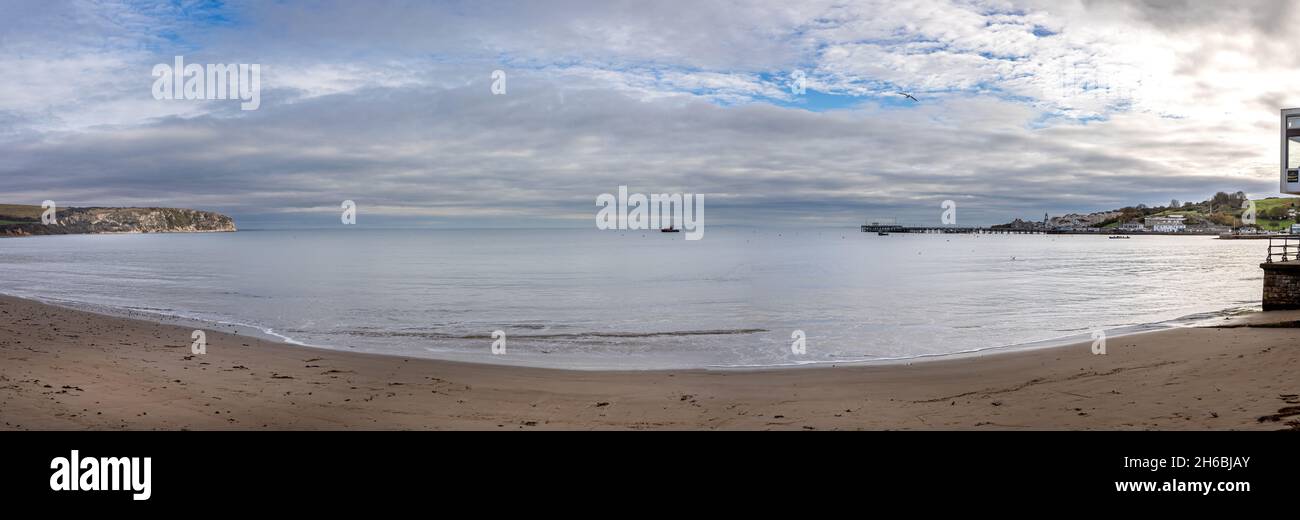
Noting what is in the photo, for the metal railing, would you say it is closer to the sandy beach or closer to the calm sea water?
the calm sea water

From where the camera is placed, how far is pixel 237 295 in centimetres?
3388

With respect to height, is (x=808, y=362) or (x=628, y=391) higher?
(x=628, y=391)

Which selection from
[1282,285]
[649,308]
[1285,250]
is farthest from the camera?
[649,308]

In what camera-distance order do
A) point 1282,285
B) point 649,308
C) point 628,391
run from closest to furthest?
point 628,391 → point 1282,285 → point 649,308

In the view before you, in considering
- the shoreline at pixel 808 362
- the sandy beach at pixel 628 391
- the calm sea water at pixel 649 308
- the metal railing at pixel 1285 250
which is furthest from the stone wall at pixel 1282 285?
the sandy beach at pixel 628 391

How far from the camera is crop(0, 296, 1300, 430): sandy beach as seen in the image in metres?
9.80

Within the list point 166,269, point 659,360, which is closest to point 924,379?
point 659,360

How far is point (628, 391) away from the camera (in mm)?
12680

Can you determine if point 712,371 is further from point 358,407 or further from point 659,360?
point 358,407

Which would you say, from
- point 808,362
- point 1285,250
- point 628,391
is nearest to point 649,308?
point 808,362

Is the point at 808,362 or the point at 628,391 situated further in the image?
the point at 808,362

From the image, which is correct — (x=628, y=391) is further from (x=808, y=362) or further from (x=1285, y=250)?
(x=1285, y=250)

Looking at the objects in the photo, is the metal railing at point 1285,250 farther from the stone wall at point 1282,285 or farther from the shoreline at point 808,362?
the shoreline at point 808,362

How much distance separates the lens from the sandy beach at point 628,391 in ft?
32.1
